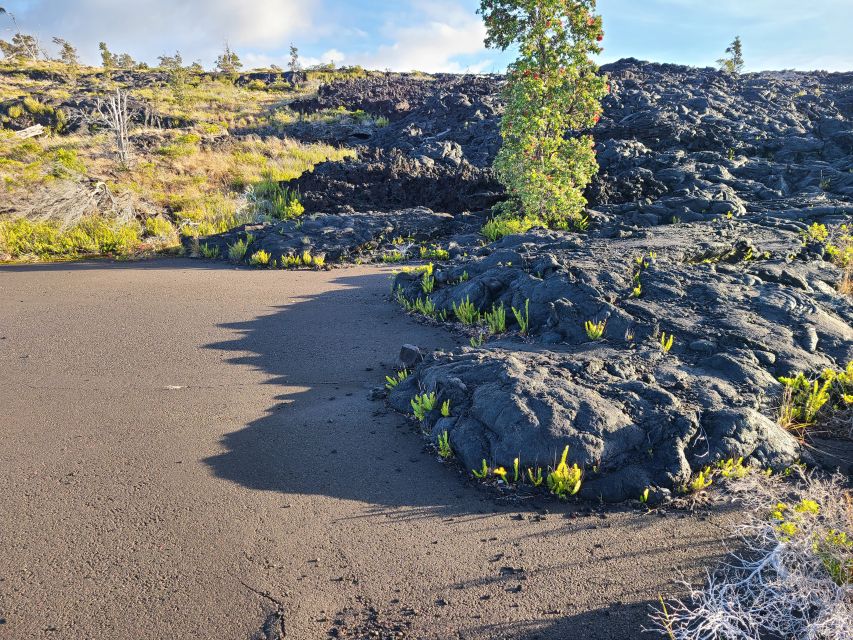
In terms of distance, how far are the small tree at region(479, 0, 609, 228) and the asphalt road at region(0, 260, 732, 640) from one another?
7.00 m

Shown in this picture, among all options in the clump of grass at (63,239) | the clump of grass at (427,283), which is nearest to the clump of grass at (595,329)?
the clump of grass at (427,283)

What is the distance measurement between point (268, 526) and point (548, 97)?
33.3ft

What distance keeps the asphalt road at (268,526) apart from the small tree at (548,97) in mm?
6996

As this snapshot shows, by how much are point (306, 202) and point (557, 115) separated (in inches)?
256

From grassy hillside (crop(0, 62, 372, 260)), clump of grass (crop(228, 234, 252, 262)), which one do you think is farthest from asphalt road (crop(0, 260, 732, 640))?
grassy hillside (crop(0, 62, 372, 260))

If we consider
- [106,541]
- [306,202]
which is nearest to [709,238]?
[106,541]

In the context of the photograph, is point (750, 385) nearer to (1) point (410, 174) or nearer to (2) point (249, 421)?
(2) point (249, 421)

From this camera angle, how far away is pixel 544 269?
6277 mm

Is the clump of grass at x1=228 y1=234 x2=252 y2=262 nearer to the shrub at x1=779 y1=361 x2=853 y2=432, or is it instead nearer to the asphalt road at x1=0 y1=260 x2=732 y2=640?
the asphalt road at x1=0 y1=260 x2=732 y2=640

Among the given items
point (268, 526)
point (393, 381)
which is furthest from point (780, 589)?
point (393, 381)

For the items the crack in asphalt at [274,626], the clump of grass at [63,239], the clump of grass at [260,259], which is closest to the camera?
the crack in asphalt at [274,626]

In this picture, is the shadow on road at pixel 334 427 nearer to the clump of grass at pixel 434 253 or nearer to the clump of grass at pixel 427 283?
the clump of grass at pixel 427 283

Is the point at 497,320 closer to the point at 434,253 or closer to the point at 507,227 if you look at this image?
the point at 434,253

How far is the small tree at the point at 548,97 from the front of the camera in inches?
407
